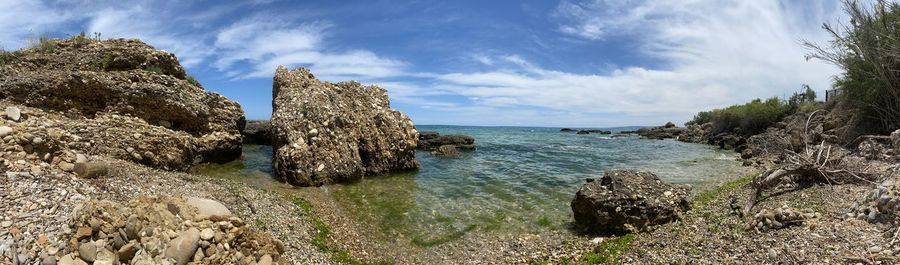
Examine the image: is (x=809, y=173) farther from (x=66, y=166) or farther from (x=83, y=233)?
(x=66, y=166)

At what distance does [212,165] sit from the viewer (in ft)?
64.3

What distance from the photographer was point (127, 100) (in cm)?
1697

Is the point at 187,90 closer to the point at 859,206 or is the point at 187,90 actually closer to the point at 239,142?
the point at 239,142

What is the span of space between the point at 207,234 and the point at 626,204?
9.89 meters

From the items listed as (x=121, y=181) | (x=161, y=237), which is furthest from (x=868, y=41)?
(x=121, y=181)

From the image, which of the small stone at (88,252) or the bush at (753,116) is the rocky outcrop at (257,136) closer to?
the small stone at (88,252)

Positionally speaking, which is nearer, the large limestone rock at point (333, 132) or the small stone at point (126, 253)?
the small stone at point (126, 253)

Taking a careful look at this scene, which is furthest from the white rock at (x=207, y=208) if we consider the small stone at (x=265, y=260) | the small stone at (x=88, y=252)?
the small stone at (x=88, y=252)

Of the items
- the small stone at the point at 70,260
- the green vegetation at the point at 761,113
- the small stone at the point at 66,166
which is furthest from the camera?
the green vegetation at the point at 761,113

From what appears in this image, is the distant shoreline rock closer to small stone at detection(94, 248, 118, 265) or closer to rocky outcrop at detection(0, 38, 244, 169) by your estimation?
rocky outcrop at detection(0, 38, 244, 169)

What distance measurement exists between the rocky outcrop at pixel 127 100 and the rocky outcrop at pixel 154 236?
8.26 meters

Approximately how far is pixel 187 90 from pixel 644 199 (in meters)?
Result: 19.2

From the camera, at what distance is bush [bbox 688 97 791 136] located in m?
45.1

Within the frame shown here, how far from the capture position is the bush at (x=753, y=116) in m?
45.1
